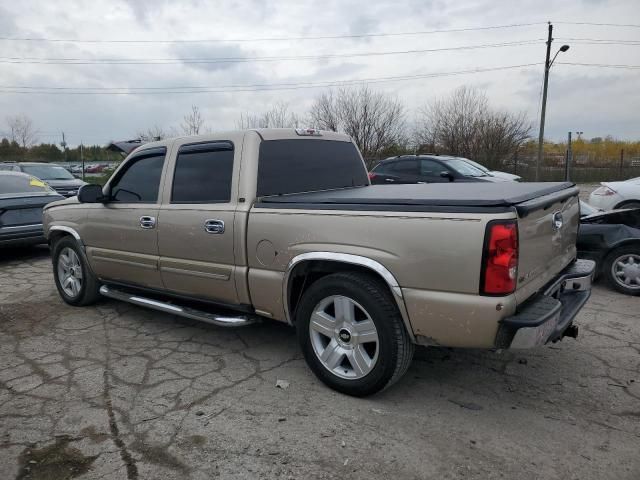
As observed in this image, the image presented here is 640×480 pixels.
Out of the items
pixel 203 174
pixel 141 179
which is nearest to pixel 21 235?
pixel 141 179

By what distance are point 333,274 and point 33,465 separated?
1.99 metres

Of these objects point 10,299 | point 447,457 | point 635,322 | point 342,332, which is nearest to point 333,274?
point 342,332

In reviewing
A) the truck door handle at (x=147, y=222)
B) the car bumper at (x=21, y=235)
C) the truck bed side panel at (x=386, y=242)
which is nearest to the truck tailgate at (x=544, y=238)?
the truck bed side panel at (x=386, y=242)

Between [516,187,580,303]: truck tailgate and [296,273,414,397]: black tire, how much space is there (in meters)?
0.74

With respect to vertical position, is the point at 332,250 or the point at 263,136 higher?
the point at 263,136

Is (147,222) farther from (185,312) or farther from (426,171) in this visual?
(426,171)

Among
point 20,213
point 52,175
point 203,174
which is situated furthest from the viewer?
point 52,175

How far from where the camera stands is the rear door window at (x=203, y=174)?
153 inches

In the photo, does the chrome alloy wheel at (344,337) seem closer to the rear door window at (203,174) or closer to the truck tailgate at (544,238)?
the truck tailgate at (544,238)

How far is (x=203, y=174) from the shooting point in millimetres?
4062

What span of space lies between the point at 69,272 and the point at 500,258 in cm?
475

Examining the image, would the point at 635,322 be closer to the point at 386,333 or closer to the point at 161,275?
the point at 386,333

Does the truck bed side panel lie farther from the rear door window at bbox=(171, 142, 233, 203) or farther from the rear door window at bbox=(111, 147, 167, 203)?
the rear door window at bbox=(111, 147, 167, 203)

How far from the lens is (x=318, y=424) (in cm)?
303
